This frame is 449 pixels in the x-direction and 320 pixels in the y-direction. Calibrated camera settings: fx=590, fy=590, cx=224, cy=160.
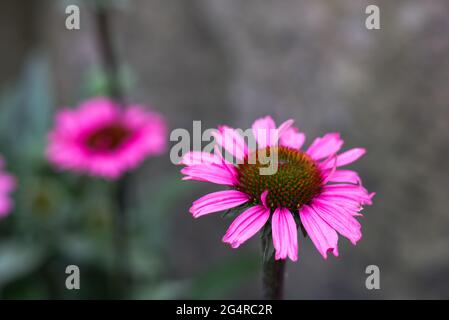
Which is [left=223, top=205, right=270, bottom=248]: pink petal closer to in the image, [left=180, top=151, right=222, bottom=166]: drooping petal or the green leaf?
[left=180, top=151, right=222, bottom=166]: drooping petal

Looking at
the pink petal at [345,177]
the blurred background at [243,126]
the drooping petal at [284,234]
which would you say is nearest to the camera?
the drooping petal at [284,234]

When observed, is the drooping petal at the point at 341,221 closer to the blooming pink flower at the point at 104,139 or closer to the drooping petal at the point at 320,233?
the drooping petal at the point at 320,233

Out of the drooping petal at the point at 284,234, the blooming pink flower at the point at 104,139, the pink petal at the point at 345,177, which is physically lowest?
the drooping petal at the point at 284,234

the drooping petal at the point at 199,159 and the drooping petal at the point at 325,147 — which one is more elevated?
the drooping petal at the point at 325,147

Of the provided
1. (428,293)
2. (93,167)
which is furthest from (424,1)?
(93,167)

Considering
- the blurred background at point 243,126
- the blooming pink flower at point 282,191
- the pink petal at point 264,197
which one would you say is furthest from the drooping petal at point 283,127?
the blurred background at point 243,126

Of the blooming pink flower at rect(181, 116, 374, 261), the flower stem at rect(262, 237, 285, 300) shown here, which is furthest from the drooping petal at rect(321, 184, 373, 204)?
the flower stem at rect(262, 237, 285, 300)

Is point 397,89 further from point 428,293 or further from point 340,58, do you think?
point 428,293
